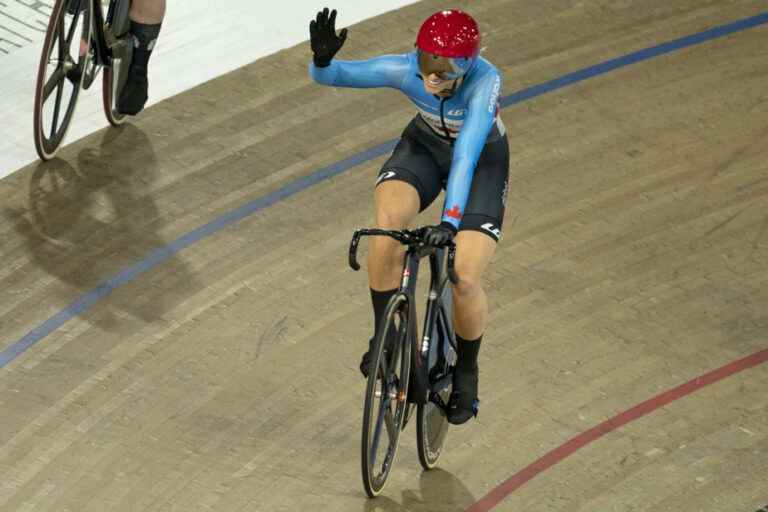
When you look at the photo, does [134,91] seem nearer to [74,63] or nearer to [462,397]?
[74,63]

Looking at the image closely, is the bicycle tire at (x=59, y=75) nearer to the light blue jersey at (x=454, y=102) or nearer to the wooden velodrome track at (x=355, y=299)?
the wooden velodrome track at (x=355, y=299)

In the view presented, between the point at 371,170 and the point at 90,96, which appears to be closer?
the point at 371,170

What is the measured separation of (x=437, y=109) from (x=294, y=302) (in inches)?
58.5

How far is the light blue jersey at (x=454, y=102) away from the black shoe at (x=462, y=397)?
75cm

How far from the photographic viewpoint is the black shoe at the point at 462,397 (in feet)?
17.8

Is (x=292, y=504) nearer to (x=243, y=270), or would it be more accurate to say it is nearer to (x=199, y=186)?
(x=243, y=270)

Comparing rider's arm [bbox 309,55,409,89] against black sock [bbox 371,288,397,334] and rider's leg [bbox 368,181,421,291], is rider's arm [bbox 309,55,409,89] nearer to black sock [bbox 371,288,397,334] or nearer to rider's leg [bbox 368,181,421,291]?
rider's leg [bbox 368,181,421,291]

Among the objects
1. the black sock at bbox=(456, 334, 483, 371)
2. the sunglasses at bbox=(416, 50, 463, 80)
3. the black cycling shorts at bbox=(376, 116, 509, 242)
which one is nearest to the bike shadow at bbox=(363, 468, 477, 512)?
the black sock at bbox=(456, 334, 483, 371)

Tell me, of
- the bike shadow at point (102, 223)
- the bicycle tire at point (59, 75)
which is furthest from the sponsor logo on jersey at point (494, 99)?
the bicycle tire at point (59, 75)

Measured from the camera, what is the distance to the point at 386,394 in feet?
16.8

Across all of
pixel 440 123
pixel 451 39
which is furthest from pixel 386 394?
pixel 451 39

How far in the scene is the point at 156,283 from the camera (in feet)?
21.4

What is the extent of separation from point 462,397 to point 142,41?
285cm

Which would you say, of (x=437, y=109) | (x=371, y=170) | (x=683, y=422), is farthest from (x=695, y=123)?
(x=437, y=109)
